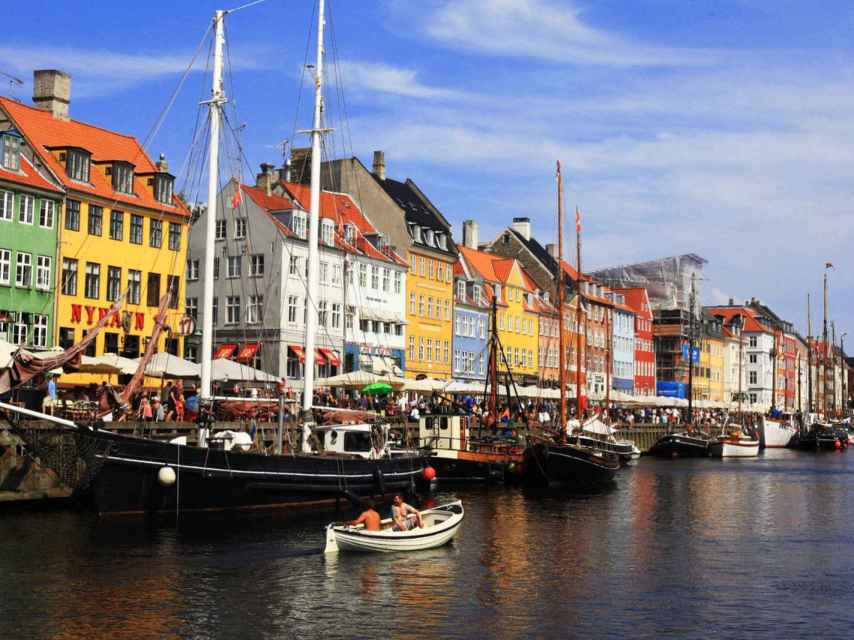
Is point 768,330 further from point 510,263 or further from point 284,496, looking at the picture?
point 284,496

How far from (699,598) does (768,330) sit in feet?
565

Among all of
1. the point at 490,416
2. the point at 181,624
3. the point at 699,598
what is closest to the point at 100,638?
the point at 181,624

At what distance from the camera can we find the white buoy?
3841 cm

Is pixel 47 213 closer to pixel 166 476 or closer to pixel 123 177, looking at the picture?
pixel 123 177

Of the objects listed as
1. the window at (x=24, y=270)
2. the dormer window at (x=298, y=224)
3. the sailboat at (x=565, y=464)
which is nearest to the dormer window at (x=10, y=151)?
the window at (x=24, y=270)

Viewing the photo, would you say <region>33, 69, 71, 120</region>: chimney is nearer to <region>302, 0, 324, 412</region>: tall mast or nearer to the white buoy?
<region>302, 0, 324, 412</region>: tall mast

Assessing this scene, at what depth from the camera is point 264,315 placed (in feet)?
260

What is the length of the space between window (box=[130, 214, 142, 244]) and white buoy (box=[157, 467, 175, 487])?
33436 mm

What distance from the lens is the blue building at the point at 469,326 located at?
4112 inches

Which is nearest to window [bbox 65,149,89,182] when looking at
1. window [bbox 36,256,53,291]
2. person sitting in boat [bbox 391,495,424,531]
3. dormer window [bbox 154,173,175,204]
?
window [bbox 36,256,53,291]

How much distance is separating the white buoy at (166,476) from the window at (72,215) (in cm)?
3004

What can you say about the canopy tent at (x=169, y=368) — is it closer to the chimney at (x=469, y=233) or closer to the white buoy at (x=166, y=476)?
the white buoy at (x=166, y=476)

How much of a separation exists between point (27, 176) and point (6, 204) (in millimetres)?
2035

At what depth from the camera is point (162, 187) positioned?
72.6 meters
